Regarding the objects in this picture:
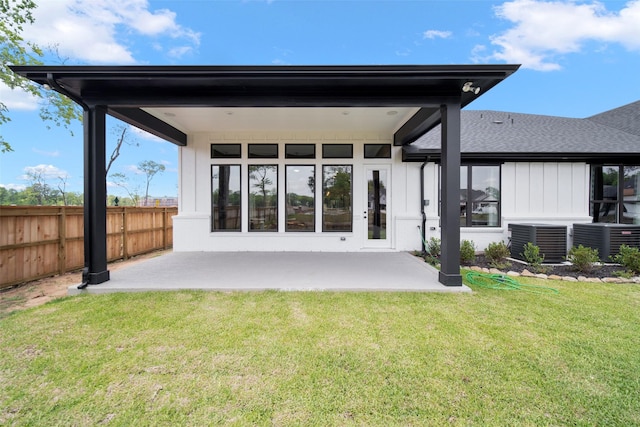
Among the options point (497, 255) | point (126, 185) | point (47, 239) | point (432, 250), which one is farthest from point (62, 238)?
point (126, 185)

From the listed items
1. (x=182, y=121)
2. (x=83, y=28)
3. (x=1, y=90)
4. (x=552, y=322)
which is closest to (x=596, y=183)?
(x=552, y=322)

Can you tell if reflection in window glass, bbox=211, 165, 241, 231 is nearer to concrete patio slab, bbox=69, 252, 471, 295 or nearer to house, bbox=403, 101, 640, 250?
concrete patio slab, bbox=69, 252, 471, 295

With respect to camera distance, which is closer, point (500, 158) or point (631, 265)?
point (631, 265)

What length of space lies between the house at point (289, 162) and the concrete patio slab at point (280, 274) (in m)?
0.47

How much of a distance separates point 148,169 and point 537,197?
73.3ft

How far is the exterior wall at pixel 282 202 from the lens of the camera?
725 centimetres

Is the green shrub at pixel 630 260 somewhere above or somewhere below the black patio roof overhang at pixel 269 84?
below

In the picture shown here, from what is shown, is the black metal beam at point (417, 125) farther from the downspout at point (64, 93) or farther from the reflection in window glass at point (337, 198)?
the downspout at point (64, 93)

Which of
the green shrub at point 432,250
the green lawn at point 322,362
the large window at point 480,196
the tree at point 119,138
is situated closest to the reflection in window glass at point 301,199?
the green shrub at point 432,250

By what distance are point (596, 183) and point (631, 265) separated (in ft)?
9.92

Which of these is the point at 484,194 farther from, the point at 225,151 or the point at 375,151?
the point at 225,151

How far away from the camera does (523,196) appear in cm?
711

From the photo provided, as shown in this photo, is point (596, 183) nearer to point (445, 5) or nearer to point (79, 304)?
point (445, 5)

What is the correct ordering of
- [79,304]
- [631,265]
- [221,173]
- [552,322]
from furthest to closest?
[221,173] < [631,265] < [79,304] < [552,322]
